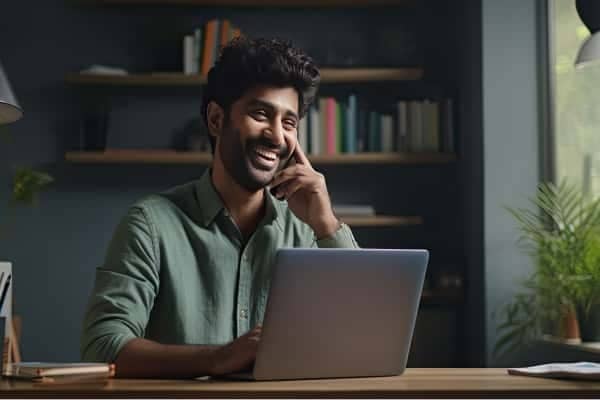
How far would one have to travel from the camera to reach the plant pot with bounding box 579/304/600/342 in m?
3.69

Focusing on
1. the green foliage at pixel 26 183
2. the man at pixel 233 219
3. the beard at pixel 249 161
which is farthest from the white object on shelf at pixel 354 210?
the beard at pixel 249 161

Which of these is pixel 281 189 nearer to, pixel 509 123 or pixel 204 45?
pixel 509 123

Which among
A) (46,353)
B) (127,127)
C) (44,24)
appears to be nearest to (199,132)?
(127,127)

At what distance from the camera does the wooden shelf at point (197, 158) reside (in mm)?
4574

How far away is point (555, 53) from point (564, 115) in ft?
0.91

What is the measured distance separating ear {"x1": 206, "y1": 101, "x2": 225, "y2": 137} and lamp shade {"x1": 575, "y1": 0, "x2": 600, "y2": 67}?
1.21 m

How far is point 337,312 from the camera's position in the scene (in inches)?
60.1

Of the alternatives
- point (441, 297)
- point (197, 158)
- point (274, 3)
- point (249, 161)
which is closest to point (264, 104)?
point (249, 161)

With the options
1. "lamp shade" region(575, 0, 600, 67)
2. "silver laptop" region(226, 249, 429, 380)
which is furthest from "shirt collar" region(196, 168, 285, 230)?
"lamp shade" region(575, 0, 600, 67)

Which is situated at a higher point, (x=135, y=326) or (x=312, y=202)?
(x=312, y=202)

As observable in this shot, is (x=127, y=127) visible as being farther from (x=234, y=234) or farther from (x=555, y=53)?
(x=234, y=234)

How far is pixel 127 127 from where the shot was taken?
480cm

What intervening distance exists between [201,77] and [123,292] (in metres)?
2.82

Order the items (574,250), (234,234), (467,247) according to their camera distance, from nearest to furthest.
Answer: (234,234) → (574,250) → (467,247)
